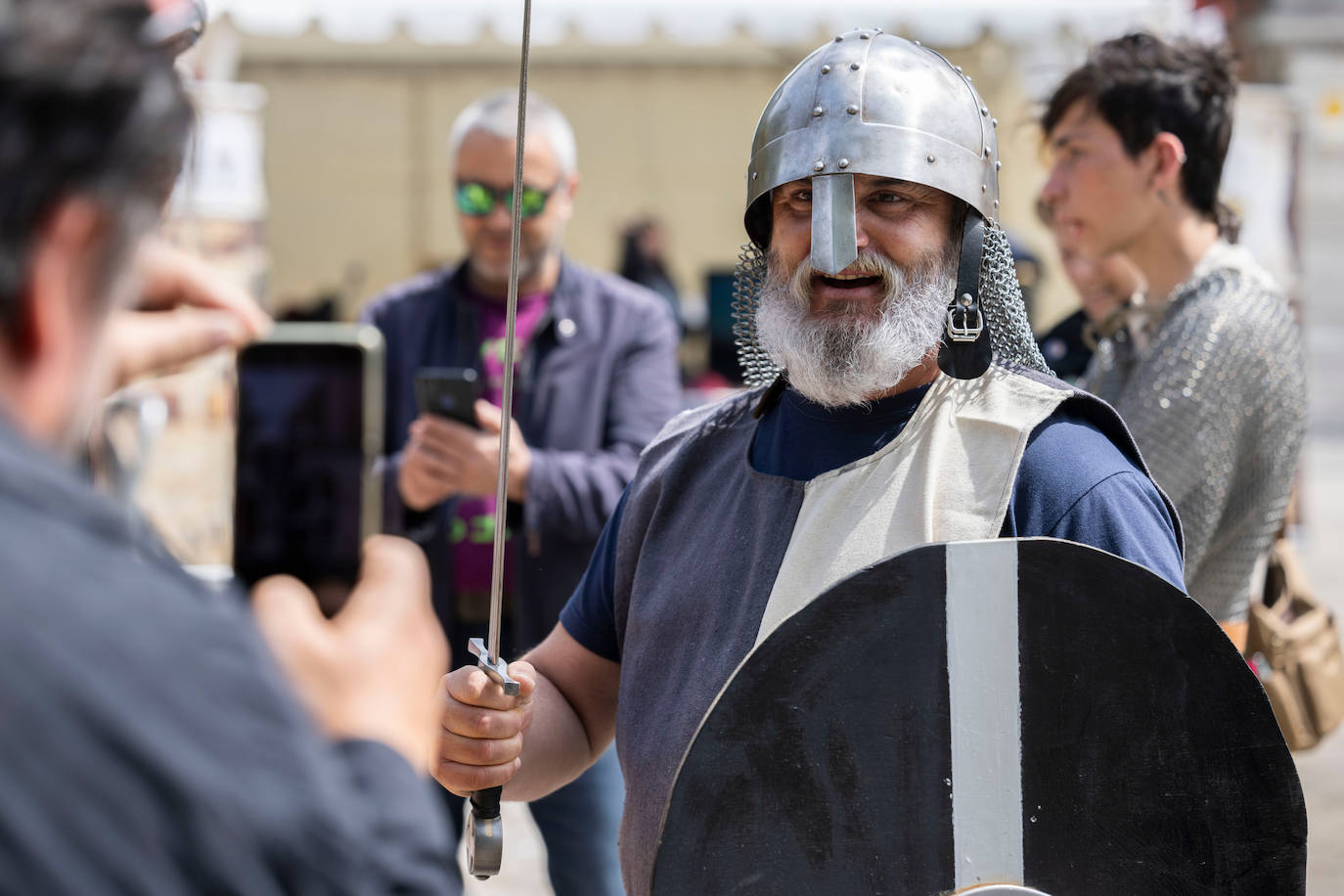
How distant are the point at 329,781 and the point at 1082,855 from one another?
0.93m

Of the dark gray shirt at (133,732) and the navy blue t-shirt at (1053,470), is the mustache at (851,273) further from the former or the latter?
the dark gray shirt at (133,732)

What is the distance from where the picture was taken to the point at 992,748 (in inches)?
62.5

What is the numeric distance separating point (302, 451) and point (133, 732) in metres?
1.12

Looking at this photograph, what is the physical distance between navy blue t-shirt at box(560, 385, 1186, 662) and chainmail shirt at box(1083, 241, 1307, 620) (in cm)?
68

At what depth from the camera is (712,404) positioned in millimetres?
2262

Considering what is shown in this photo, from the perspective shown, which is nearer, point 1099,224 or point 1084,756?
point 1084,756

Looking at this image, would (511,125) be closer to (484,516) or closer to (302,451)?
(484,516)

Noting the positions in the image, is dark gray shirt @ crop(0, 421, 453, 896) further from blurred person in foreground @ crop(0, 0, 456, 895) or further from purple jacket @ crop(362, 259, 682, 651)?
purple jacket @ crop(362, 259, 682, 651)

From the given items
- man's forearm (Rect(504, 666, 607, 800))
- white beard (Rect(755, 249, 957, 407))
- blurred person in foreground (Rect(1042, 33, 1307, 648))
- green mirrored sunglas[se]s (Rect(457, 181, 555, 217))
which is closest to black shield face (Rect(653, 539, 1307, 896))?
white beard (Rect(755, 249, 957, 407))

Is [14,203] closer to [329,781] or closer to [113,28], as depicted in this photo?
[113,28]

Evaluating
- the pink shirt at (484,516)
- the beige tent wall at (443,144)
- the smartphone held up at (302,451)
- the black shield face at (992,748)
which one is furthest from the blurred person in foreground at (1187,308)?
the beige tent wall at (443,144)


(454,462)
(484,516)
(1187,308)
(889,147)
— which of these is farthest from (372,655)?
(484,516)

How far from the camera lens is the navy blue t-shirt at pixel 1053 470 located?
1762 millimetres

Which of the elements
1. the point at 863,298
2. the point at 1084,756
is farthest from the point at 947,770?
the point at 863,298
